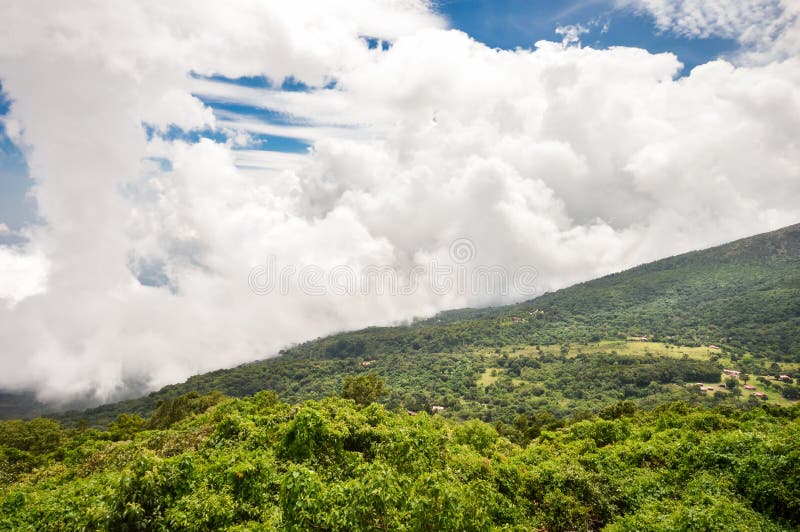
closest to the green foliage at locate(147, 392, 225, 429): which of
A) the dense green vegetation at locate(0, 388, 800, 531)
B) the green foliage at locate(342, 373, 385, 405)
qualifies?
the green foliage at locate(342, 373, 385, 405)

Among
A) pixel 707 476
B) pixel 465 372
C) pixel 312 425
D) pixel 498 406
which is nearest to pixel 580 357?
pixel 465 372

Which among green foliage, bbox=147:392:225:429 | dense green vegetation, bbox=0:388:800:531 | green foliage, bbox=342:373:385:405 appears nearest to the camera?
dense green vegetation, bbox=0:388:800:531

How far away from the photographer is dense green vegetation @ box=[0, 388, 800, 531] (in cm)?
1322

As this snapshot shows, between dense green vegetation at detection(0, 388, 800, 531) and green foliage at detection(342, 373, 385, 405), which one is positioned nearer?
dense green vegetation at detection(0, 388, 800, 531)

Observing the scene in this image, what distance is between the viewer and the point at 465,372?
18200 cm

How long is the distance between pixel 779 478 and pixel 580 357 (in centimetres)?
→ 17956

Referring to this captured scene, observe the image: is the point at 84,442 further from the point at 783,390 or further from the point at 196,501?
the point at 783,390

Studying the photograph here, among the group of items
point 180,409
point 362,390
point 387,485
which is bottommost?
point 362,390

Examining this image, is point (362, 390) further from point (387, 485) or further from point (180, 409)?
point (387, 485)

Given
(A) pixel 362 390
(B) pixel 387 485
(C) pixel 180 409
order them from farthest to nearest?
1. (A) pixel 362 390
2. (C) pixel 180 409
3. (B) pixel 387 485

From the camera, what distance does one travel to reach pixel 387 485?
12.7 m

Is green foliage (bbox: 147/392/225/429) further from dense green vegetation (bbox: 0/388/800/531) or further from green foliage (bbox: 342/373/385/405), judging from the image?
dense green vegetation (bbox: 0/388/800/531)

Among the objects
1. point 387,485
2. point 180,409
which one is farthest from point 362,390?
point 387,485

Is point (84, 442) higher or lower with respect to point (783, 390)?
higher
